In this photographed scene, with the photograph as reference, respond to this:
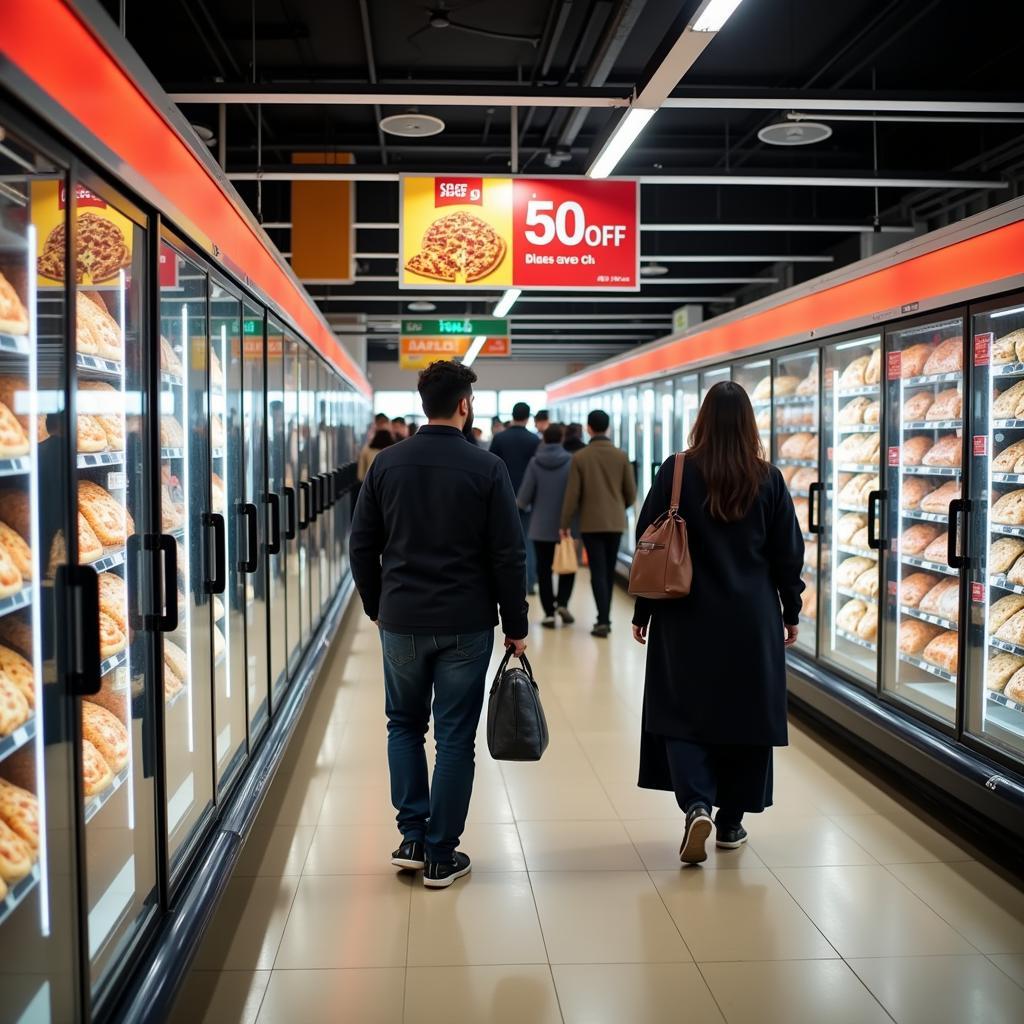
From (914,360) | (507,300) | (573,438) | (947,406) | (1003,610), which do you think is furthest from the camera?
(507,300)

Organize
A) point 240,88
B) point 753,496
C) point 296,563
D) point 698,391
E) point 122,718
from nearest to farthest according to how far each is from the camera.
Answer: point 122,718
point 753,496
point 240,88
point 296,563
point 698,391

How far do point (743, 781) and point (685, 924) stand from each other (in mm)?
635

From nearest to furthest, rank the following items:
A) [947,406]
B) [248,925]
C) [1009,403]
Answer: [248,925], [1009,403], [947,406]

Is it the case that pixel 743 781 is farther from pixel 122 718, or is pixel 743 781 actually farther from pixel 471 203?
pixel 471 203

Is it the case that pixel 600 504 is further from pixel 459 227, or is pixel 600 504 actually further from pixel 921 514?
pixel 921 514

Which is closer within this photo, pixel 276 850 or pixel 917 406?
pixel 276 850

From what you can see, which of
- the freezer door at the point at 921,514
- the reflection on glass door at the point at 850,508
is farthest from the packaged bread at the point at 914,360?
the reflection on glass door at the point at 850,508

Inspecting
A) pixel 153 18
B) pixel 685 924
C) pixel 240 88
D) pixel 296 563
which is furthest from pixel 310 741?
pixel 153 18

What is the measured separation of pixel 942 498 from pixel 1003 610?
768mm

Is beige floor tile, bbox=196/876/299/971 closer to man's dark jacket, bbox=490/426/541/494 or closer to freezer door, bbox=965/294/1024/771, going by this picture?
freezer door, bbox=965/294/1024/771

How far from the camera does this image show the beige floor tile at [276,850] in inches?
149

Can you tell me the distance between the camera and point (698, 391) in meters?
8.94

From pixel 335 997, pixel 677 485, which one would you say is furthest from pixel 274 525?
pixel 335 997

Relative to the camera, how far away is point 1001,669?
4.27 meters
